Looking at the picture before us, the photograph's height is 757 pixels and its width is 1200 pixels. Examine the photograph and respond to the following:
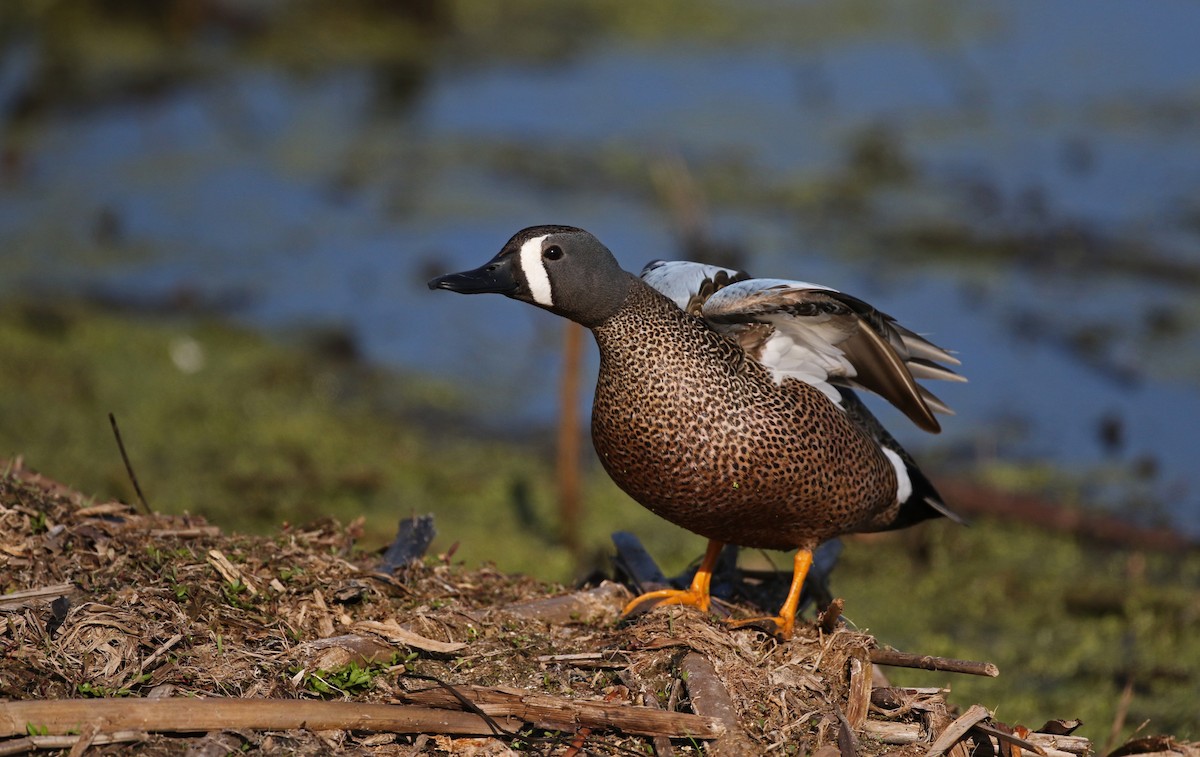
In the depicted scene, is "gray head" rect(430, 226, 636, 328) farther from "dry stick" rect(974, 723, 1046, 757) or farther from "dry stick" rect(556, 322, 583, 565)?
"dry stick" rect(556, 322, 583, 565)

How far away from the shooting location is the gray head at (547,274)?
350 centimetres

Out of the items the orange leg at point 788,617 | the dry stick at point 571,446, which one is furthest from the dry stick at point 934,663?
the dry stick at point 571,446

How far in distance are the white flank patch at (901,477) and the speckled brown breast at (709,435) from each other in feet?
1.34

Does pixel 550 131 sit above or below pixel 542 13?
below

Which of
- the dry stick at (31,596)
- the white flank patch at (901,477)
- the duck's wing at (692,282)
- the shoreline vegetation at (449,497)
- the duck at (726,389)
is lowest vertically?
the shoreline vegetation at (449,497)

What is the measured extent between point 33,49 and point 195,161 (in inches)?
122

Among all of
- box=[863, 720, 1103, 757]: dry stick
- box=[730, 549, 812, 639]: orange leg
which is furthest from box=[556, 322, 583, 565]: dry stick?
box=[863, 720, 1103, 757]: dry stick

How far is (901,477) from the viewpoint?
4.17 metres

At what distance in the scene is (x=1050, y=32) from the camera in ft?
40.0

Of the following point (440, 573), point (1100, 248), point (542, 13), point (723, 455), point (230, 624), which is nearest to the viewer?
point (230, 624)

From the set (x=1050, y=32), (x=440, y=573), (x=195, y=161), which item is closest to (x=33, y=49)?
(x=195, y=161)

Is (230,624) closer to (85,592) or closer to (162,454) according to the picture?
(85,592)

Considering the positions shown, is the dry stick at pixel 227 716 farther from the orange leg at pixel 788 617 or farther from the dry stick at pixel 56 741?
the orange leg at pixel 788 617

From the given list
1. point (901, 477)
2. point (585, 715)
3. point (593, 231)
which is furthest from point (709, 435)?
point (593, 231)
